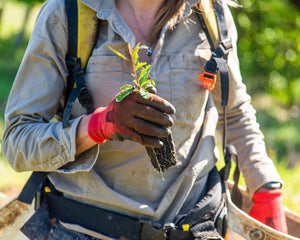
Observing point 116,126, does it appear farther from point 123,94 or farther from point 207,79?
point 207,79

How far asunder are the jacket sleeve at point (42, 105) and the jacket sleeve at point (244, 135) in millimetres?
916

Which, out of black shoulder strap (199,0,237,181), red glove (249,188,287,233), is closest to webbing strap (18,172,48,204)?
black shoulder strap (199,0,237,181)

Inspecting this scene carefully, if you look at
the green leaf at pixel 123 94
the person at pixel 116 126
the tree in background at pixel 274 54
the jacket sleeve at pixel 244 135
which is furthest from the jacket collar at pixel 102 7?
the tree in background at pixel 274 54

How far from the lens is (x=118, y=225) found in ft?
6.49

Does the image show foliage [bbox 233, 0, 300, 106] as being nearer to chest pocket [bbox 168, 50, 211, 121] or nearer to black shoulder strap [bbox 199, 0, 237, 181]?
black shoulder strap [bbox 199, 0, 237, 181]

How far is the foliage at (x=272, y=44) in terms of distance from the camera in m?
8.28

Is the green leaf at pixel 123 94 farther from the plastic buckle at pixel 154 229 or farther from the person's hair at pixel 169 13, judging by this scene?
the plastic buckle at pixel 154 229

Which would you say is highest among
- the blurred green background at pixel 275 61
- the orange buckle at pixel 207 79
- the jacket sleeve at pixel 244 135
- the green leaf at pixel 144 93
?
the green leaf at pixel 144 93

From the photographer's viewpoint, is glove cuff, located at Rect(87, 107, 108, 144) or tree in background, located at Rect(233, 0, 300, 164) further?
tree in background, located at Rect(233, 0, 300, 164)

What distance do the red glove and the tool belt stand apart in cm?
33

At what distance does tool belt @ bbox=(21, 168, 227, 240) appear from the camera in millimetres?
1968

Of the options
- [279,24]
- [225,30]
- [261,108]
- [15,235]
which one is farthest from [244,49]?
[15,235]

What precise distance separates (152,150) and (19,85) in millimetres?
683

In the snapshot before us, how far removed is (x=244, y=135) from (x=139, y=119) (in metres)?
0.98
